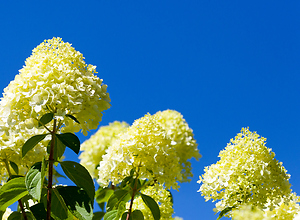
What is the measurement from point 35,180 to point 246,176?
2.13 metres

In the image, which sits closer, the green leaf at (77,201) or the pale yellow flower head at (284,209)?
the green leaf at (77,201)

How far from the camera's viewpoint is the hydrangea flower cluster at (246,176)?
3.74 meters

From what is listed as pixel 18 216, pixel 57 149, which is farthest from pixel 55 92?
pixel 18 216

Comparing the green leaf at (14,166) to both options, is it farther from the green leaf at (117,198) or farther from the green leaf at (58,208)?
the green leaf at (117,198)

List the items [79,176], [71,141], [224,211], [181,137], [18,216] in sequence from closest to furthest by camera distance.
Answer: [71,141]
[79,176]
[18,216]
[224,211]
[181,137]

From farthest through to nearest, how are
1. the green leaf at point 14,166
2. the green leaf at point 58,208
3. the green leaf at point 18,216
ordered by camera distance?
the green leaf at point 14,166
the green leaf at point 18,216
the green leaf at point 58,208

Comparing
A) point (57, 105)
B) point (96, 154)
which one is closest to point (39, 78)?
point (57, 105)

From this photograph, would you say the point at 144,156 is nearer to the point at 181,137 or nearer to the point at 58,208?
the point at 58,208

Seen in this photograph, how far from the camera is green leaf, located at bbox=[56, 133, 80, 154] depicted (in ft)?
9.63

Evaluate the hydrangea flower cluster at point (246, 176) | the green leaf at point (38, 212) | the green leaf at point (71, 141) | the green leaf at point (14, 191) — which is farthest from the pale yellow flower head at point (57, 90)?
the hydrangea flower cluster at point (246, 176)

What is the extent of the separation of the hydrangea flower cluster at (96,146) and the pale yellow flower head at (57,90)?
400cm

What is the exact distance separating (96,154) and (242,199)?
4.26 meters

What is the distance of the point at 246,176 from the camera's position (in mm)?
3748

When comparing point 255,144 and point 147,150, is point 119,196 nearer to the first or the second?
point 147,150
